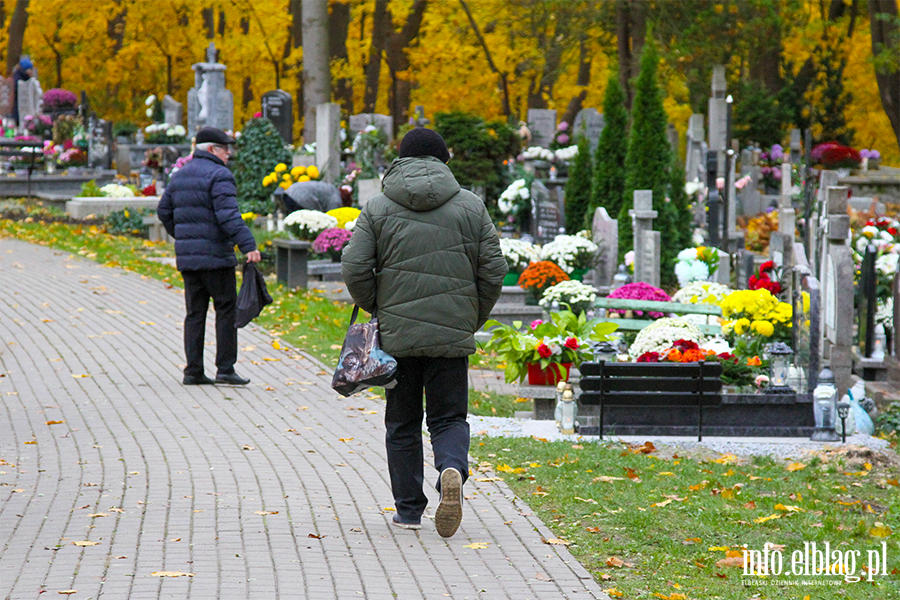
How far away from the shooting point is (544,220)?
1795 cm

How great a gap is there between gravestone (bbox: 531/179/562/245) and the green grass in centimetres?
1009

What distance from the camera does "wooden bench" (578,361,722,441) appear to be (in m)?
8.27

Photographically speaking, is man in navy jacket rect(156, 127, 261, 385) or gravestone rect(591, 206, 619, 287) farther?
gravestone rect(591, 206, 619, 287)

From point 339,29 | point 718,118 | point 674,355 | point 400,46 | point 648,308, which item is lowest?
point 674,355

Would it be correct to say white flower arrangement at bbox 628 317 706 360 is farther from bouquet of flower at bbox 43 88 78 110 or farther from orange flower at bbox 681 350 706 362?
bouquet of flower at bbox 43 88 78 110

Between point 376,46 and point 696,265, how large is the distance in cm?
2034

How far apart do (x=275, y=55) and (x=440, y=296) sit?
35568mm

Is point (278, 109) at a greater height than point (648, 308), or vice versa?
point (278, 109)

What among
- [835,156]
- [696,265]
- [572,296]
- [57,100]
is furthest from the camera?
[57,100]

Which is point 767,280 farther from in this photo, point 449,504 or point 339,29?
point 339,29

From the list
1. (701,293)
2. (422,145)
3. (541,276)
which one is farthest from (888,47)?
(422,145)

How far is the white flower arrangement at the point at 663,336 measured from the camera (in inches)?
375

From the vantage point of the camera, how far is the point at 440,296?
17.1ft

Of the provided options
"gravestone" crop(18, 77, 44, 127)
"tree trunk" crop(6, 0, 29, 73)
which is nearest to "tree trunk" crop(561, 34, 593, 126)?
"gravestone" crop(18, 77, 44, 127)
